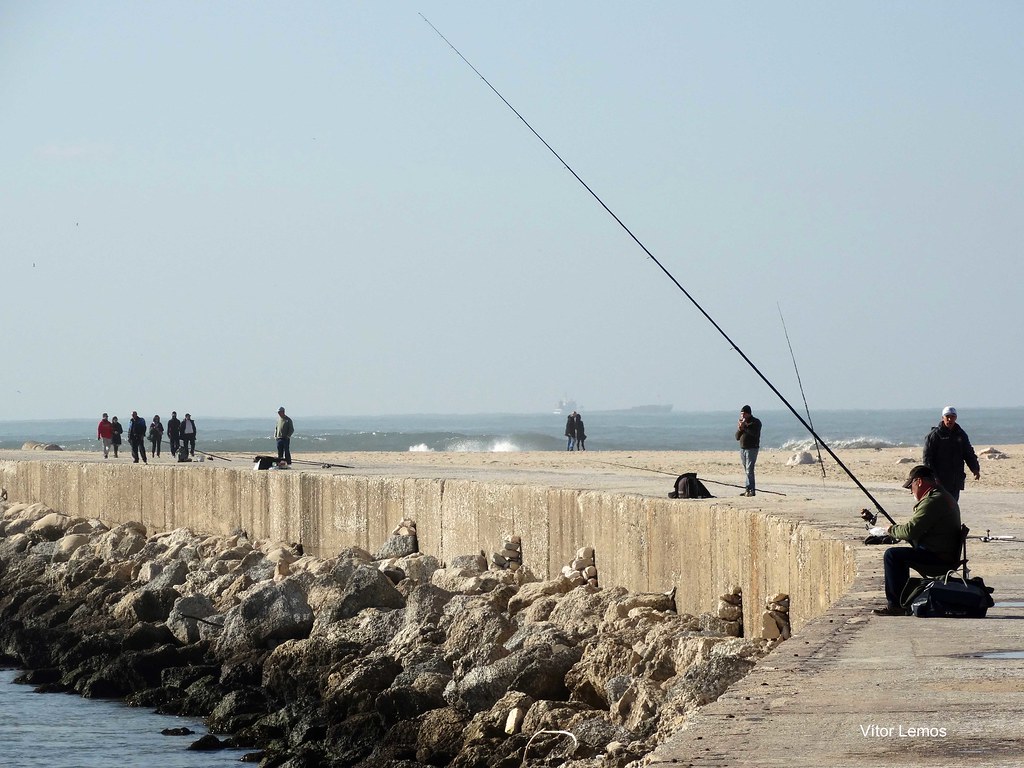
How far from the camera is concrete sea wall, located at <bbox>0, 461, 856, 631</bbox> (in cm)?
1012

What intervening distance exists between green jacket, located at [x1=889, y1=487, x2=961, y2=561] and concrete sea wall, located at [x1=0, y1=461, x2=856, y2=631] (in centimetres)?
125

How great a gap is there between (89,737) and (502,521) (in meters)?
4.91

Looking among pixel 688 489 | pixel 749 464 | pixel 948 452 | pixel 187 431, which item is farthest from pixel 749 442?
pixel 187 431

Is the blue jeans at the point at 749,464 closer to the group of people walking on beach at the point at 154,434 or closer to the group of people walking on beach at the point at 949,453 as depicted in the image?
the group of people walking on beach at the point at 949,453

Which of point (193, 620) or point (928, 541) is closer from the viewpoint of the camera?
point (928, 541)

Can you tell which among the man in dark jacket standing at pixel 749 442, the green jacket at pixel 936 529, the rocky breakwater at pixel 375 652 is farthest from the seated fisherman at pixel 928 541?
the man in dark jacket standing at pixel 749 442

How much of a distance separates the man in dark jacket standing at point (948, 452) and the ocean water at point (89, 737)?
609cm

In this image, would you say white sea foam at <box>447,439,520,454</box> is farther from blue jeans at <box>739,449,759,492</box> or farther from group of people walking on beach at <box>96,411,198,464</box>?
blue jeans at <box>739,449,759,492</box>

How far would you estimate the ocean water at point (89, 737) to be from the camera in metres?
11.3

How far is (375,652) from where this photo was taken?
1220 centimetres

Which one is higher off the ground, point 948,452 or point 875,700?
point 948,452

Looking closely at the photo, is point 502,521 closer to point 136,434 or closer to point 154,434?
point 136,434

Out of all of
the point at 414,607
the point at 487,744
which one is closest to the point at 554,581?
the point at 414,607

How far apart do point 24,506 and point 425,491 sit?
11855 mm
